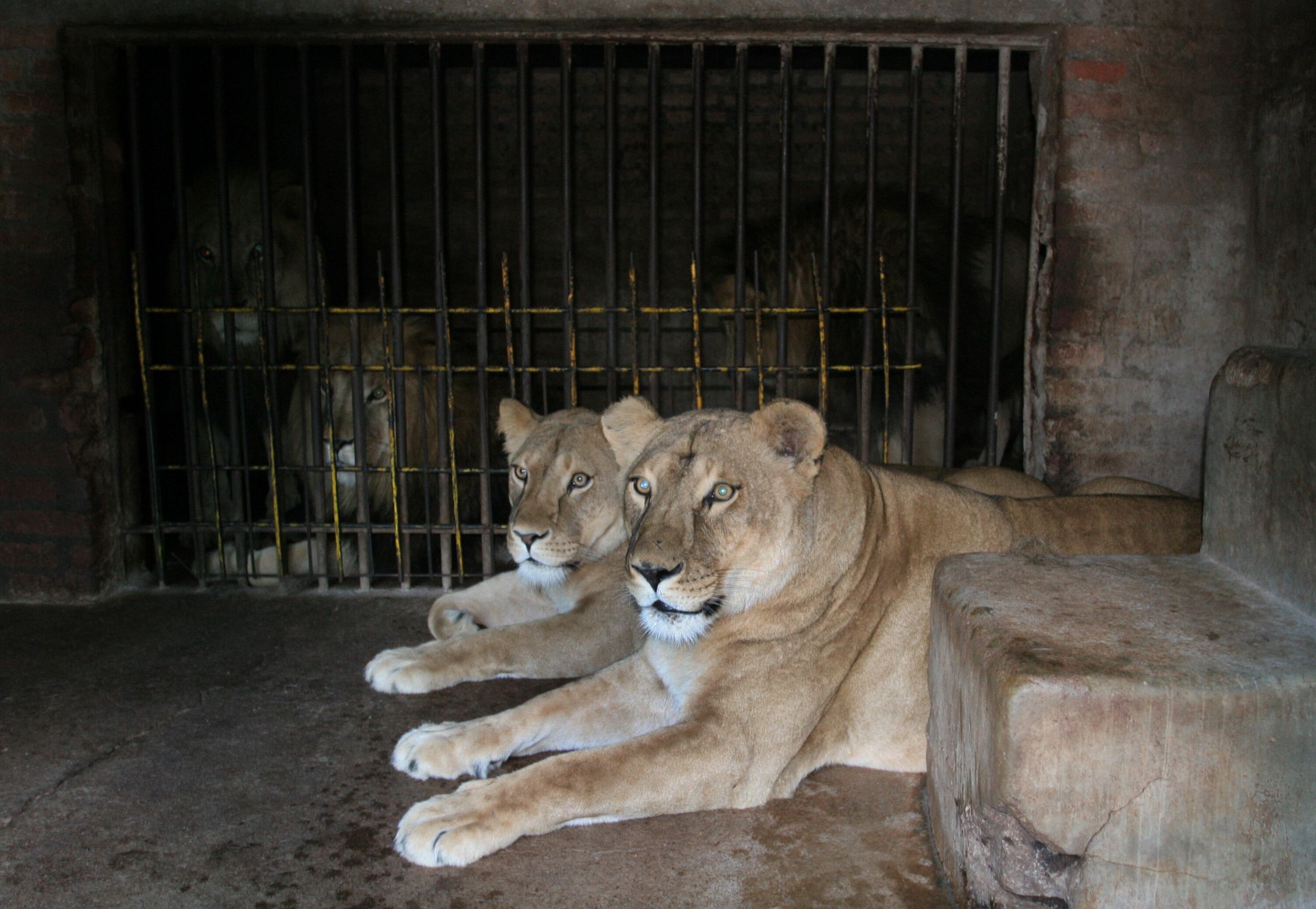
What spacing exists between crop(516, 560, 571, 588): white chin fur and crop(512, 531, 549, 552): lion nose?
0.07 m

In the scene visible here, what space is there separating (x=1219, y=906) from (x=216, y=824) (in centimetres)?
247

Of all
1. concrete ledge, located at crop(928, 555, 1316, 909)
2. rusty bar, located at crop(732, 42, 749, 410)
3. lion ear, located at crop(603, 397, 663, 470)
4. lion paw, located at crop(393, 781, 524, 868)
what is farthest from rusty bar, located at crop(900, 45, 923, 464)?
lion paw, located at crop(393, 781, 524, 868)

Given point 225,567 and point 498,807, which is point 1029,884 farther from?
point 225,567

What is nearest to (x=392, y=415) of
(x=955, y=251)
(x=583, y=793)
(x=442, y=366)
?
(x=442, y=366)

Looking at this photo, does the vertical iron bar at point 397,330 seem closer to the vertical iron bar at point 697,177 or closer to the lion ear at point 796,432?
the vertical iron bar at point 697,177

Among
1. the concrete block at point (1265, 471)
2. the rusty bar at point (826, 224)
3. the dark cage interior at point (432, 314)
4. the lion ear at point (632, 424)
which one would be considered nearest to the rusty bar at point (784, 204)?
the dark cage interior at point (432, 314)

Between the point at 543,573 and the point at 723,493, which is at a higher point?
the point at 723,493

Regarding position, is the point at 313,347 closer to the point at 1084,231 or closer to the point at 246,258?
the point at 246,258

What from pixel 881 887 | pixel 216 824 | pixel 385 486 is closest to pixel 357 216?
pixel 385 486

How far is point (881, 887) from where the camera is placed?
9.18ft

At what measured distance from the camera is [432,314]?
627 cm

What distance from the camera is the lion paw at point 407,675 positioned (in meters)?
3.90

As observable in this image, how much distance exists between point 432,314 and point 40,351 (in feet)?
6.46

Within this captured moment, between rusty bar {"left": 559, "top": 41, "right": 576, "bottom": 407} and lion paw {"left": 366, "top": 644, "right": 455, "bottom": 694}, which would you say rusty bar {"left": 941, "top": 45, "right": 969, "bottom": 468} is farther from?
lion paw {"left": 366, "top": 644, "right": 455, "bottom": 694}
